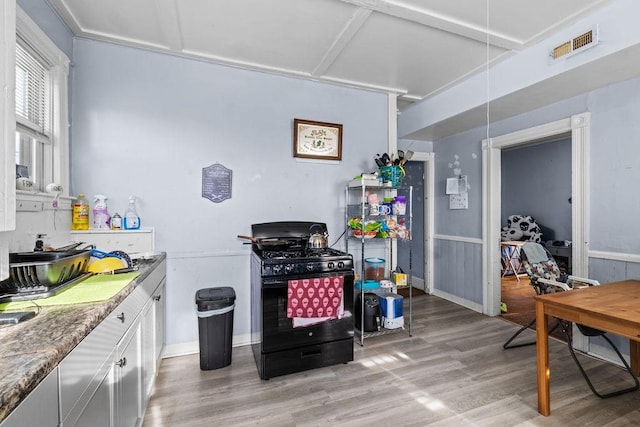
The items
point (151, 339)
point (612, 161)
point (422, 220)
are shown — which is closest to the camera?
point (151, 339)

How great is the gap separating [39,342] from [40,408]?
19 cm

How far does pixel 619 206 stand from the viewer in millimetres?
2408

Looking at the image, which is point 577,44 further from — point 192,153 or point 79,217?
point 79,217

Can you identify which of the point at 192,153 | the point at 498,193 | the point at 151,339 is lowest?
the point at 151,339

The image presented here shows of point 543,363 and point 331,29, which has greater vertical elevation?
point 331,29

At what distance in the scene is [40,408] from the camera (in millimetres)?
696

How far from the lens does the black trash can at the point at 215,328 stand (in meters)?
2.30

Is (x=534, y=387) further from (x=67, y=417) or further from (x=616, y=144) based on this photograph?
(x=67, y=417)

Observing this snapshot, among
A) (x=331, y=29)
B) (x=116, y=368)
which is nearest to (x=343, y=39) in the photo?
(x=331, y=29)

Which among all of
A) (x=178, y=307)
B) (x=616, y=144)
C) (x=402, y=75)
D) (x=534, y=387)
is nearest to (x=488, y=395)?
(x=534, y=387)

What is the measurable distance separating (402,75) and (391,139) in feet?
2.23

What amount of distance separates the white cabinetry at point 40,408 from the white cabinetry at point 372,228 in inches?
91.8

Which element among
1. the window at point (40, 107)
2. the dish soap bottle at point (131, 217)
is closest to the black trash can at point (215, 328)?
the dish soap bottle at point (131, 217)

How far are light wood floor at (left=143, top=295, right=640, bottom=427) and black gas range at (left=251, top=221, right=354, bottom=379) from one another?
0.44ft
